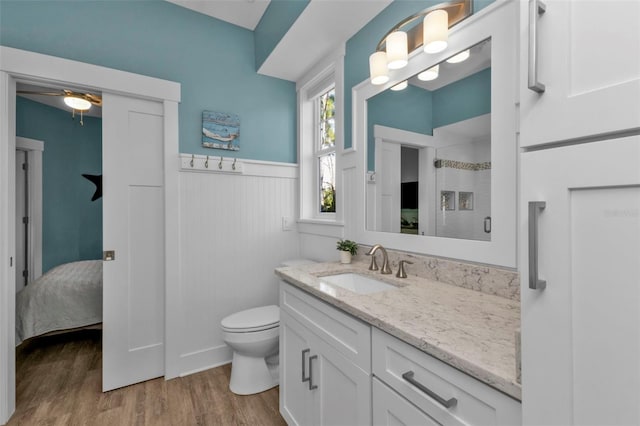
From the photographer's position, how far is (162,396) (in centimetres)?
198

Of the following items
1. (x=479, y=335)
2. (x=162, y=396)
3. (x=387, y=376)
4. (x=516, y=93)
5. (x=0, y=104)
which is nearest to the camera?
(x=479, y=335)

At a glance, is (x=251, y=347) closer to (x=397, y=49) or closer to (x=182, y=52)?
(x=397, y=49)

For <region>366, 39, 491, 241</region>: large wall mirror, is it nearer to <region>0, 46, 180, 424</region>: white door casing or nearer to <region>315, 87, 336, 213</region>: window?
<region>315, 87, 336, 213</region>: window

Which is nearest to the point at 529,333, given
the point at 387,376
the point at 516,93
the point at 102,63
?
the point at 387,376

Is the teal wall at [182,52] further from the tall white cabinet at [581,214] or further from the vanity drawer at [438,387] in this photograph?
the tall white cabinet at [581,214]

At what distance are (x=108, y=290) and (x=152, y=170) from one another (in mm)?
906

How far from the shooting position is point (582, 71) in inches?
19.9

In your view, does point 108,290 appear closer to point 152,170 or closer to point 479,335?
point 152,170

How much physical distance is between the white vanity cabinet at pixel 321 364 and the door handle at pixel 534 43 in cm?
83

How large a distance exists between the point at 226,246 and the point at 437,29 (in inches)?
81.1

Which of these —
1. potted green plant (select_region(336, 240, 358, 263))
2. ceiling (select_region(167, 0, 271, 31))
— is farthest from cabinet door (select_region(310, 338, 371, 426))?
ceiling (select_region(167, 0, 271, 31))

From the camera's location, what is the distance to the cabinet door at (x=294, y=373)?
142 centimetres

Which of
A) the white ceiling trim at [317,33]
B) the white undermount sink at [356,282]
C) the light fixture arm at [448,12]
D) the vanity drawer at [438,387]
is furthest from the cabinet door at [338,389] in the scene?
the white ceiling trim at [317,33]

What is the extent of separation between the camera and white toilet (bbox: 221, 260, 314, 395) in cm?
195
